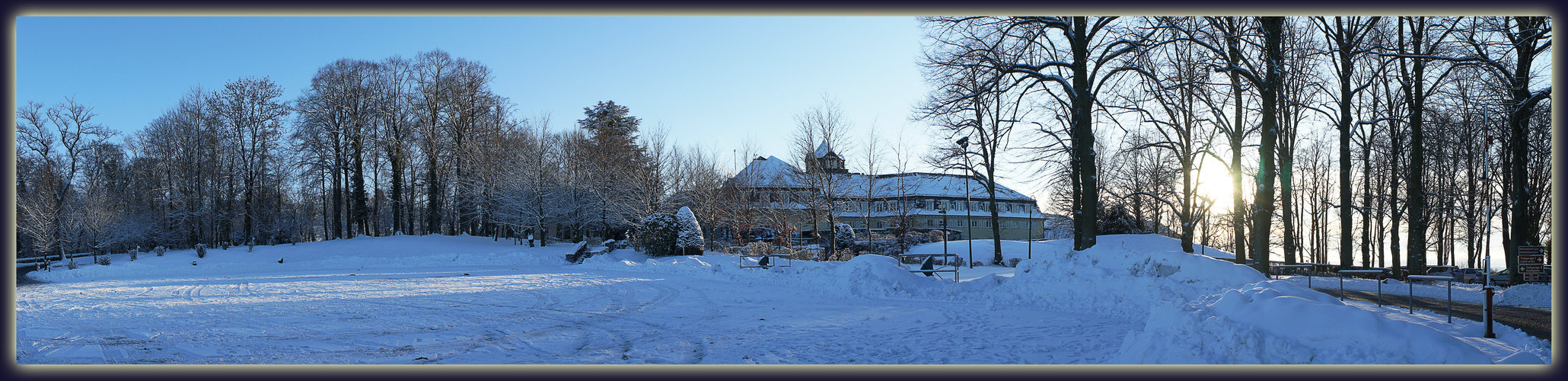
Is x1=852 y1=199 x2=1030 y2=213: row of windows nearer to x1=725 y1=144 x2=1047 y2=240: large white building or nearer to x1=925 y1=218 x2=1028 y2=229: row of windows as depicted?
x1=725 y1=144 x2=1047 y2=240: large white building

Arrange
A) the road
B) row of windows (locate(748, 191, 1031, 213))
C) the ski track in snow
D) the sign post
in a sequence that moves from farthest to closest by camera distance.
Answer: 1. row of windows (locate(748, 191, 1031, 213))
2. the sign post
3. the road
4. the ski track in snow

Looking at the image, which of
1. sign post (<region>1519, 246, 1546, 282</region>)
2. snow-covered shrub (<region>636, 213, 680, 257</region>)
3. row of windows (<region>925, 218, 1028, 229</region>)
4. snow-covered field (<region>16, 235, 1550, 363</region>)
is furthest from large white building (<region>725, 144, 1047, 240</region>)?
sign post (<region>1519, 246, 1546, 282</region>)

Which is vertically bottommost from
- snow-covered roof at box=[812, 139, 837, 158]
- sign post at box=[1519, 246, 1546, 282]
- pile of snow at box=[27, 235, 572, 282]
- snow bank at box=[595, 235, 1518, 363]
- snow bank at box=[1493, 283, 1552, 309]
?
pile of snow at box=[27, 235, 572, 282]

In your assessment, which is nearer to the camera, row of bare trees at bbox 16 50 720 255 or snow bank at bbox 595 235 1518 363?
snow bank at bbox 595 235 1518 363

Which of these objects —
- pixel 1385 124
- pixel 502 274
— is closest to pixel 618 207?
pixel 502 274

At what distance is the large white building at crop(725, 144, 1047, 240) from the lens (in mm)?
32844

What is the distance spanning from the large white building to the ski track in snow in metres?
17.3

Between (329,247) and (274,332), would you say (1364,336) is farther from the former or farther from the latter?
(329,247)

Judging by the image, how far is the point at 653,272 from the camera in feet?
74.3

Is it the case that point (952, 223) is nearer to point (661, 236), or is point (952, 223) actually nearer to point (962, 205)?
point (962, 205)

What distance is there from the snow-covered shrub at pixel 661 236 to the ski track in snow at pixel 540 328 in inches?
472

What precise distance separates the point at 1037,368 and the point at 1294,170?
43167 millimetres

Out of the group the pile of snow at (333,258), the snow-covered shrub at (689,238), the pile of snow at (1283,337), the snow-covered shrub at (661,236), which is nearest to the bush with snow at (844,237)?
the snow-covered shrub at (689,238)

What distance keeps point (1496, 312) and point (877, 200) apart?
3628cm
